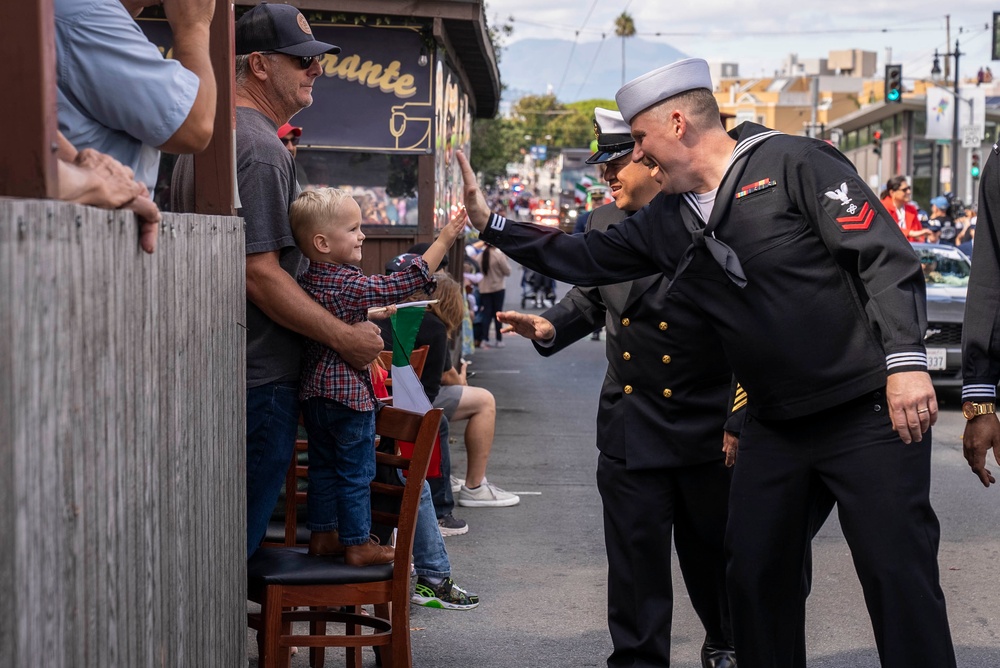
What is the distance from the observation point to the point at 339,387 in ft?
13.5

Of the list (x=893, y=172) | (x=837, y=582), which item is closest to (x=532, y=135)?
(x=893, y=172)

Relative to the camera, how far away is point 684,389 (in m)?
4.82

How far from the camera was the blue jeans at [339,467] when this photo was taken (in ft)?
13.7

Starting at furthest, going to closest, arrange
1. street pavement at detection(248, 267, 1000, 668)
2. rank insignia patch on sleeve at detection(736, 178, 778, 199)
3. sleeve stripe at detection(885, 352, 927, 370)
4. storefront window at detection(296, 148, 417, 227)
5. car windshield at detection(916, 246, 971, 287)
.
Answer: car windshield at detection(916, 246, 971, 287)
storefront window at detection(296, 148, 417, 227)
street pavement at detection(248, 267, 1000, 668)
rank insignia patch on sleeve at detection(736, 178, 778, 199)
sleeve stripe at detection(885, 352, 927, 370)

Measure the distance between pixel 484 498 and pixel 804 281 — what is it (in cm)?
525

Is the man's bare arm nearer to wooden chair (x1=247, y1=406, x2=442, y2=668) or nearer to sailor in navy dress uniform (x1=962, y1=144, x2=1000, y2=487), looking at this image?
wooden chair (x1=247, y1=406, x2=442, y2=668)

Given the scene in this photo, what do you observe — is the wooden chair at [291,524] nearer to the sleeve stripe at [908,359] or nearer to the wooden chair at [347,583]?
the wooden chair at [347,583]

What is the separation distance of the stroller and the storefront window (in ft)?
51.2

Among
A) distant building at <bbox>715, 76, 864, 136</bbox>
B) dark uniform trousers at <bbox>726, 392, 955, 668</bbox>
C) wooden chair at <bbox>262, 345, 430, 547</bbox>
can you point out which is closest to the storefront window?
wooden chair at <bbox>262, 345, 430, 547</bbox>

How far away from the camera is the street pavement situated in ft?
18.1

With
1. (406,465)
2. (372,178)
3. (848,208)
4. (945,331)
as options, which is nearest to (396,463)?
(406,465)

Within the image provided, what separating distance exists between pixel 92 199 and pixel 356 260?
78.7 inches

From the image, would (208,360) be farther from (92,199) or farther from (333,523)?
(333,523)

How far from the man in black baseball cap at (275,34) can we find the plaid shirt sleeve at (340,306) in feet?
2.50
